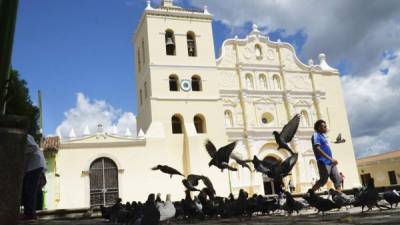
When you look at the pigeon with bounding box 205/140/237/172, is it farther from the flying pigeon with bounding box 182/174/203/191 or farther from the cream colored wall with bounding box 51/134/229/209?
the cream colored wall with bounding box 51/134/229/209

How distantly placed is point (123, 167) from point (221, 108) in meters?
6.57

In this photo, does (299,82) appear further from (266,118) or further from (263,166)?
(263,166)

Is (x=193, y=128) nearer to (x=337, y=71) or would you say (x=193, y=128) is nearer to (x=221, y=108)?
(x=221, y=108)

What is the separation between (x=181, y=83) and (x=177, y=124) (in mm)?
2343

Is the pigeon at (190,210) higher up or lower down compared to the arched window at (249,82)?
lower down

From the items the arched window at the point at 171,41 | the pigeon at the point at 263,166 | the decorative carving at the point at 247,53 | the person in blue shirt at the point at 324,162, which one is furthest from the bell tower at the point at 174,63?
the person in blue shirt at the point at 324,162

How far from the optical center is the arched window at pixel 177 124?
75.9ft

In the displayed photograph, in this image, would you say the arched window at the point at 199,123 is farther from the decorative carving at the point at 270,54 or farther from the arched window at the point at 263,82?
the decorative carving at the point at 270,54

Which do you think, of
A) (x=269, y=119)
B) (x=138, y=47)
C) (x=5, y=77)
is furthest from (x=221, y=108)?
(x=5, y=77)

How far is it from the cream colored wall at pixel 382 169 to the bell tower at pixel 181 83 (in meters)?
16.8

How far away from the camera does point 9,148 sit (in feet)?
7.85

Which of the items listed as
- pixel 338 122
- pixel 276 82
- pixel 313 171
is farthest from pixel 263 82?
pixel 313 171

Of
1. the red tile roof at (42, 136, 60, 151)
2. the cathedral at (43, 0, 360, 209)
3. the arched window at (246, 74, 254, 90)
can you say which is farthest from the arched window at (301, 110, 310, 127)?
the red tile roof at (42, 136, 60, 151)

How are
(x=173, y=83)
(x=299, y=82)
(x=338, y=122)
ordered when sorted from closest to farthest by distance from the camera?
(x=173, y=83), (x=338, y=122), (x=299, y=82)
